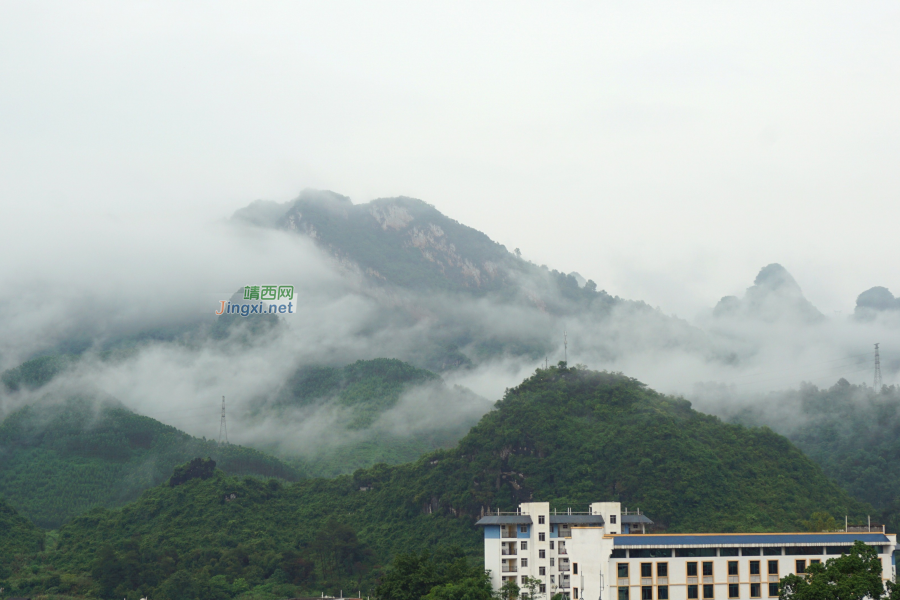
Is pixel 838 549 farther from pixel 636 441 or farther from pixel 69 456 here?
pixel 69 456

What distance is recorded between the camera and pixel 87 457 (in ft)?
505

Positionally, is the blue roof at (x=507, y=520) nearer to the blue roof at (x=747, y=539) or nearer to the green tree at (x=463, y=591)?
the green tree at (x=463, y=591)

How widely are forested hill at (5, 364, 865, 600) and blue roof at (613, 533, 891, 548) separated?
33.0 m

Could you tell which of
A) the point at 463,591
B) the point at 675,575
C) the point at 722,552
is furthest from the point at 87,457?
the point at 722,552

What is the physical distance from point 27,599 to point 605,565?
198 feet

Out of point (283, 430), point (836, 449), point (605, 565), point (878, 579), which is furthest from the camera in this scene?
point (283, 430)

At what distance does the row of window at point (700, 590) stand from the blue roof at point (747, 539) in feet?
8.72

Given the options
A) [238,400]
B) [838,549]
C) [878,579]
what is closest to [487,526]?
[838,549]

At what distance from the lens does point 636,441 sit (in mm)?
118500

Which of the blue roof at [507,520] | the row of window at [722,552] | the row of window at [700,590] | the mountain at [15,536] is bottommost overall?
the mountain at [15,536]

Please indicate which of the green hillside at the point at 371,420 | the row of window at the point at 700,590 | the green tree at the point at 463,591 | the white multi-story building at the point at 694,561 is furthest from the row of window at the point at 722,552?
the green hillside at the point at 371,420

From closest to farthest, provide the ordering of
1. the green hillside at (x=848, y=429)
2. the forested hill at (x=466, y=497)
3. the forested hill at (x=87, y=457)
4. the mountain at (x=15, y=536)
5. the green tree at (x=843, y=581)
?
1. the green tree at (x=843, y=581)
2. the forested hill at (x=466, y=497)
3. the mountain at (x=15, y=536)
4. the green hillside at (x=848, y=429)
5. the forested hill at (x=87, y=457)

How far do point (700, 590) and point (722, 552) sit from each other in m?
2.86

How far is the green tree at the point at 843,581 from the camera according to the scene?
4856 cm
